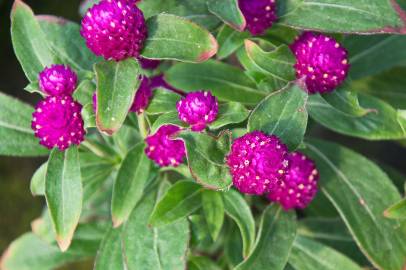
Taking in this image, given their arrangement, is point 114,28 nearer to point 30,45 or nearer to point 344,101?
point 30,45

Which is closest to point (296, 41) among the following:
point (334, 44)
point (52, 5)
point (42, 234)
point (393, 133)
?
point (334, 44)

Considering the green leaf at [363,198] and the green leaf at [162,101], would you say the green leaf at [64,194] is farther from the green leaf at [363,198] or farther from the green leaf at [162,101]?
the green leaf at [363,198]

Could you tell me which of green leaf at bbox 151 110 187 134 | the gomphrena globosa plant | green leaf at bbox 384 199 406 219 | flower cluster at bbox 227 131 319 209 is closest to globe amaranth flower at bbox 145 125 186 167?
the gomphrena globosa plant

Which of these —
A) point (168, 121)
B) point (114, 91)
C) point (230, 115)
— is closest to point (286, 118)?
point (230, 115)

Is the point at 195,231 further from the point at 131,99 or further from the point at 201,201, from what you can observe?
the point at 131,99

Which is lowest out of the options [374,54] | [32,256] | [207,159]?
[32,256]

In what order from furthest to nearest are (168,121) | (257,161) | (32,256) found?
(32,256), (168,121), (257,161)
